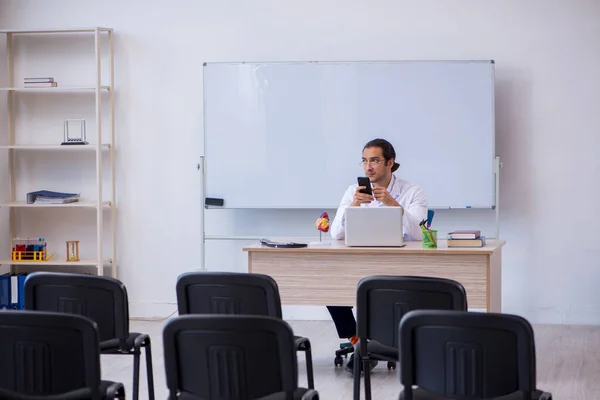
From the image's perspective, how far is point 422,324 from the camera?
272 centimetres

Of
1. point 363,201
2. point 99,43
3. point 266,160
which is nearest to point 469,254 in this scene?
point 363,201

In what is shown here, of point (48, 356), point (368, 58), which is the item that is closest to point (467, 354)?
point (48, 356)

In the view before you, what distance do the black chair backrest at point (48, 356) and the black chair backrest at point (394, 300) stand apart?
1221 mm

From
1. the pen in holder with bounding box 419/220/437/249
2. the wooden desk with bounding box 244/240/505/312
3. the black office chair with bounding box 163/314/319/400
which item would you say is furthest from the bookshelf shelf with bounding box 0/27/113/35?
the black office chair with bounding box 163/314/319/400

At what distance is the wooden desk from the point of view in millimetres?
4746

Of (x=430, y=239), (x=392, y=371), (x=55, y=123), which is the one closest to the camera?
(x=430, y=239)

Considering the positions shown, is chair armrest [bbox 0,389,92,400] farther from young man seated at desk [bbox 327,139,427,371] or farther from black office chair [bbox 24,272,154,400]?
young man seated at desk [bbox 327,139,427,371]

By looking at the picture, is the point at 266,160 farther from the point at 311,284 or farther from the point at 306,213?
the point at 311,284

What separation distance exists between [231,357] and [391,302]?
41.4 inches

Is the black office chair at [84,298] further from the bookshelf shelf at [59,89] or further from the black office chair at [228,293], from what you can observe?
the bookshelf shelf at [59,89]

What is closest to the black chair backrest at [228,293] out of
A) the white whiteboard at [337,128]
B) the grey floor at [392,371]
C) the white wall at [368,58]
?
the grey floor at [392,371]

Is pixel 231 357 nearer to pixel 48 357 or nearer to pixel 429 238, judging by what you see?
pixel 48 357

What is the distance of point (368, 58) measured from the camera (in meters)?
6.88

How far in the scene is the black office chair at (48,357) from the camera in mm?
2674
